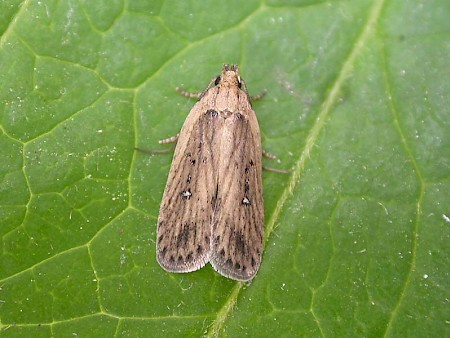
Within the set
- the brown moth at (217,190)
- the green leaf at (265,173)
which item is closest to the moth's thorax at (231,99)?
the brown moth at (217,190)

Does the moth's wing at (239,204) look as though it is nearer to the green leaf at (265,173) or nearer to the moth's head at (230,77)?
the green leaf at (265,173)

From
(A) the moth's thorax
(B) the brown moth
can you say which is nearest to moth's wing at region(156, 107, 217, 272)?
(B) the brown moth

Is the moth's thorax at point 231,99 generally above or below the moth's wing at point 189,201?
above

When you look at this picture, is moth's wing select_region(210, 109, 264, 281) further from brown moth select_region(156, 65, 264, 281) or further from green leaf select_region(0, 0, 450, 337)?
green leaf select_region(0, 0, 450, 337)

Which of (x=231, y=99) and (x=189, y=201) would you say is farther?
(x=231, y=99)

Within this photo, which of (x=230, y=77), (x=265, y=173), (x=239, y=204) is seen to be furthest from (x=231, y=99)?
(x=239, y=204)

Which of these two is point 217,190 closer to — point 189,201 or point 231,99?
point 189,201
